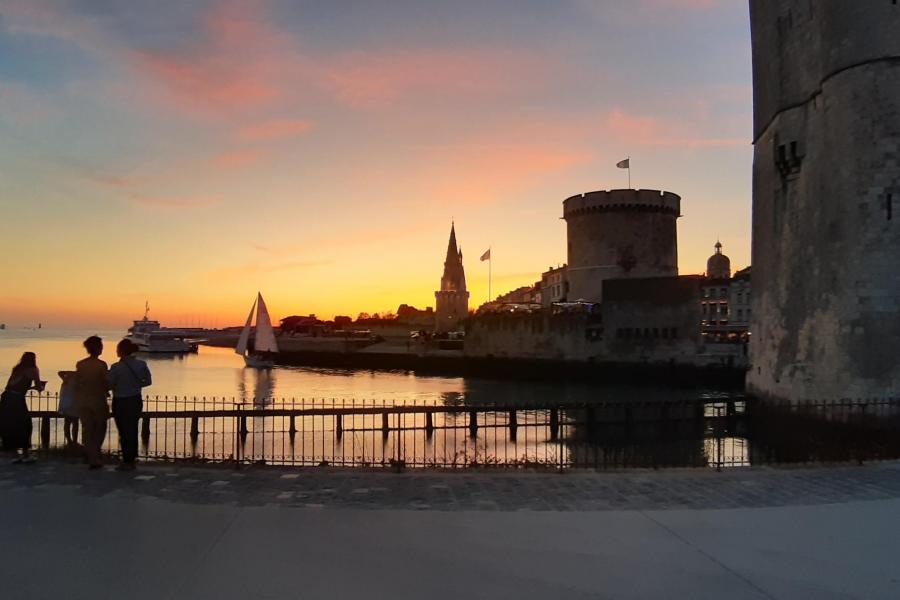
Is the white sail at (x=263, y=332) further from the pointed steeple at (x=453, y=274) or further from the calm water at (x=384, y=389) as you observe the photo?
the pointed steeple at (x=453, y=274)

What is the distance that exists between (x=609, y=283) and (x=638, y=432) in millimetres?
26824

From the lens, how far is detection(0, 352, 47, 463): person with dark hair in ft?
31.5

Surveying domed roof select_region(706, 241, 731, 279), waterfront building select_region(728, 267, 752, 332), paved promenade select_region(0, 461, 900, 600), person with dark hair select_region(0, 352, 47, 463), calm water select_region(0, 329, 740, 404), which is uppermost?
domed roof select_region(706, 241, 731, 279)

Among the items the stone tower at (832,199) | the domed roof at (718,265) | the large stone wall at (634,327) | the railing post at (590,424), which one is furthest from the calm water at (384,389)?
the domed roof at (718,265)

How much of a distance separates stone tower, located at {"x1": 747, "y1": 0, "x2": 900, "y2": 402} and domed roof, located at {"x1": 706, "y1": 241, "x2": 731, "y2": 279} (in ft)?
311

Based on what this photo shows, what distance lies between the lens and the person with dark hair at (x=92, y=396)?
29.9ft

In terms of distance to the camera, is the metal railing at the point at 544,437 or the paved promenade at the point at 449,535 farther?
the metal railing at the point at 544,437

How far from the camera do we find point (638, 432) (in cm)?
2644

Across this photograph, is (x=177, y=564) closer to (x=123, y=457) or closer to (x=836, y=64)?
(x=123, y=457)

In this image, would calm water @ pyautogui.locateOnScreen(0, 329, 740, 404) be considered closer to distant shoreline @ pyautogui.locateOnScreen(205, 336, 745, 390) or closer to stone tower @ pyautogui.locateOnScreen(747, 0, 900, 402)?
distant shoreline @ pyautogui.locateOnScreen(205, 336, 745, 390)

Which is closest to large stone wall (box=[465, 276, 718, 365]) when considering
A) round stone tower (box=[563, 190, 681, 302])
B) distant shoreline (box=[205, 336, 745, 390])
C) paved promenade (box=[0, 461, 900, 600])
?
distant shoreline (box=[205, 336, 745, 390])

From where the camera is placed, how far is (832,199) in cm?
2067

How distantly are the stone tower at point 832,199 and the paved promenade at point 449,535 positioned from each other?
12.0 metres

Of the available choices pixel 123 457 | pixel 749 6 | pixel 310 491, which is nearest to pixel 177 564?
pixel 310 491
